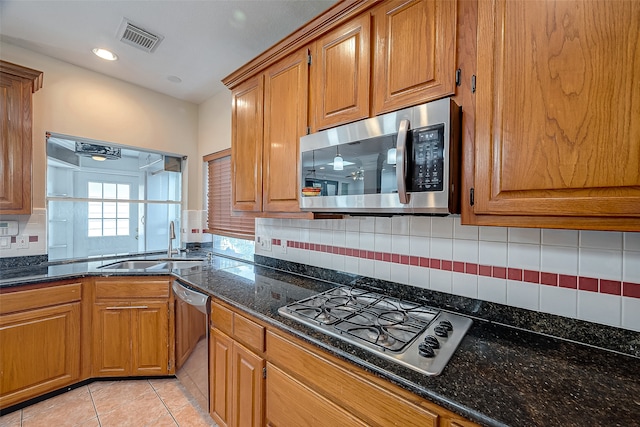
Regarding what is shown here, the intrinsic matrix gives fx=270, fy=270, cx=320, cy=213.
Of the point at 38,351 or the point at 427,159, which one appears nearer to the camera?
the point at 427,159

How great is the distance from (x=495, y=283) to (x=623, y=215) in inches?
22.3

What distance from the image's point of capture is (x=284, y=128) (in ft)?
5.41

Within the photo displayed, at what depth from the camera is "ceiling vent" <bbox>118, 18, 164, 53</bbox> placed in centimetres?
189

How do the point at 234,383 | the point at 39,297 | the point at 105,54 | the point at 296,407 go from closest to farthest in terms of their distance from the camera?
the point at 296,407 → the point at 234,383 → the point at 39,297 → the point at 105,54

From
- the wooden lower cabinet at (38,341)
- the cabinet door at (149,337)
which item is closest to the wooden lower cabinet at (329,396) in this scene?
the cabinet door at (149,337)

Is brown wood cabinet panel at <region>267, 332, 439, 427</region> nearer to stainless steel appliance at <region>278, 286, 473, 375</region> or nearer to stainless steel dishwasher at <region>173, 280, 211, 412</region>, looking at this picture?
stainless steel appliance at <region>278, 286, 473, 375</region>

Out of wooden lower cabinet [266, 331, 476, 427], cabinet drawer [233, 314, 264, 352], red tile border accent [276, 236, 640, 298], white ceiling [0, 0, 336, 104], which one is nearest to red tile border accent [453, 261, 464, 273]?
red tile border accent [276, 236, 640, 298]

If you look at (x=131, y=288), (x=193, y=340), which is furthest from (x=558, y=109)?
(x=131, y=288)

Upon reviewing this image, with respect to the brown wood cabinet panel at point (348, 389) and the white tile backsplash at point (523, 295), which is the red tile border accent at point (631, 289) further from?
the brown wood cabinet panel at point (348, 389)

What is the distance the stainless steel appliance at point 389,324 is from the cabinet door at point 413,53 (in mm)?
909

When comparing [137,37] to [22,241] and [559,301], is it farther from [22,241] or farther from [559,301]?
[559,301]

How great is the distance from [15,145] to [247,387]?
2.35 m

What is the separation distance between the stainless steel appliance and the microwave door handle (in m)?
0.52

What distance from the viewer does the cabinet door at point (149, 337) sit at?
211 cm
